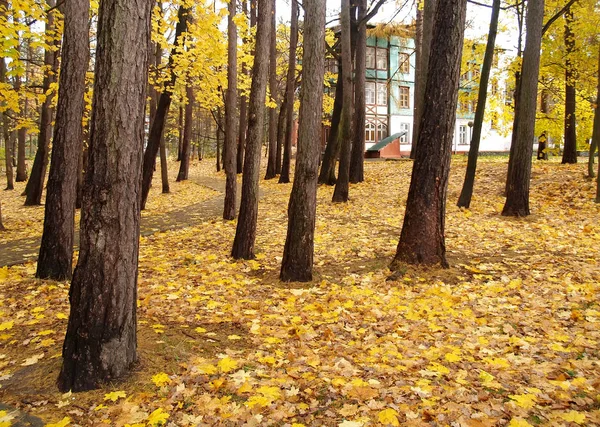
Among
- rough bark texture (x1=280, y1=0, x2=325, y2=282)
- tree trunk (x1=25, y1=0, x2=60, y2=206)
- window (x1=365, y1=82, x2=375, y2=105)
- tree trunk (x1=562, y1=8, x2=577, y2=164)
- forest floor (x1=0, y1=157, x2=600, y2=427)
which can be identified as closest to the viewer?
forest floor (x1=0, y1=157, x2=600, y2=427)

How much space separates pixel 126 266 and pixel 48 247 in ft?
11.0

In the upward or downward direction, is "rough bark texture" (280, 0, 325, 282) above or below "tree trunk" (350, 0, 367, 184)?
below

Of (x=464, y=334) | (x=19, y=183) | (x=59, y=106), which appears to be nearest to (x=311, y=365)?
(x=464, y=334)

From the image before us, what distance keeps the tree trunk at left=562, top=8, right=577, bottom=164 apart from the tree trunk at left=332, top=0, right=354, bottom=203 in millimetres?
7699

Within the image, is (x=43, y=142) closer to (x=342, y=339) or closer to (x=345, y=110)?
(x=345, y=110)

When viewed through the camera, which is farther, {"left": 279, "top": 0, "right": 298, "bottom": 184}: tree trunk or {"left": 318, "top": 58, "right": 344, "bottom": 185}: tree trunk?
{"left": 279, "top": 0, "right": 298, "bottom": 184}: tree trunk

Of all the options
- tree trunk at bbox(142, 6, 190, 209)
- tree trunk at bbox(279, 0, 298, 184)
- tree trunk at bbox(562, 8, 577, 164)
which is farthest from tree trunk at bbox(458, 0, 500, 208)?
tree trunk at bbox(279, 0, 298, 184)

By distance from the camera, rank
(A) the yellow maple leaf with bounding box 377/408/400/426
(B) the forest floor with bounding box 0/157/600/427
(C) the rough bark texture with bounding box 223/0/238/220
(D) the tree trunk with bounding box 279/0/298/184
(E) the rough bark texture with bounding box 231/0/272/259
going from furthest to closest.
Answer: (D) the tree trunk with bounding box 279/0/298/184
(C) the rough bark texture with bounding box 223/0/238/220
(E) the rough bark texture with bounding box 231/0/272/259
(B) the forest floor with bounding box 0/157/600/427
(A) the yellow maple leaf with bounding box 377/408/400/426

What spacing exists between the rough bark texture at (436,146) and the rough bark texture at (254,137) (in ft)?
8.36

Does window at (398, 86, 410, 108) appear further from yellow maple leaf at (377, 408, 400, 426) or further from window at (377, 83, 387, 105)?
yellow maple leaf at (377, 408, 400, 426)

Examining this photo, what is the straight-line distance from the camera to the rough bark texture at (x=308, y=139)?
584cm

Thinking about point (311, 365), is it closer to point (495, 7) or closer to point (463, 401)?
point (463, 401)

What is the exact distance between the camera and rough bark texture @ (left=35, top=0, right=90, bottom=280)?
18.7ft

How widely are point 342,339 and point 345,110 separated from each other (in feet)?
30.2
